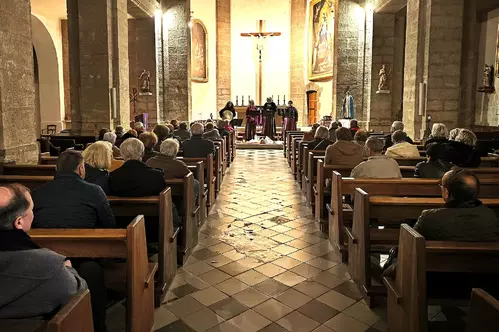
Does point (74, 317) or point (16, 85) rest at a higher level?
point (16, 85)

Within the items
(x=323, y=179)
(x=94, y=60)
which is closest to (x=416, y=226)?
(x=323, y=179)

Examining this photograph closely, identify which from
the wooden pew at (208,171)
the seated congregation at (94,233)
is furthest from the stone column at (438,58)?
the seated congregation at (94,233)

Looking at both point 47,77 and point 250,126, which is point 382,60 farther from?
point 47,77

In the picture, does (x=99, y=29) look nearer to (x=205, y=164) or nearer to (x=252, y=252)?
(x=205, y=164)

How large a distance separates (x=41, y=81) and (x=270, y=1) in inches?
399

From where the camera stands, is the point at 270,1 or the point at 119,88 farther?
the point at 270,1

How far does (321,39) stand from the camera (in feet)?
61.5

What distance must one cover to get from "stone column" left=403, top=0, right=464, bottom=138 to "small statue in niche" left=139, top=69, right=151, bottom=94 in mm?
7775

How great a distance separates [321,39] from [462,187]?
16948mm

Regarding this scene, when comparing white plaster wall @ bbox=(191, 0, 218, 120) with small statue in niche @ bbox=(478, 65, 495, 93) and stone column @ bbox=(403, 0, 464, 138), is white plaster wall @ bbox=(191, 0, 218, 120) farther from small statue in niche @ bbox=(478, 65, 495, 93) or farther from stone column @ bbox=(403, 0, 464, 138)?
stone column @ bbox=(403, 0, 464, 138)

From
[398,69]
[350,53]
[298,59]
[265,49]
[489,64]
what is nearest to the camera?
[489,64]

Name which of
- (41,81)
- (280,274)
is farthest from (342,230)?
(41,81)

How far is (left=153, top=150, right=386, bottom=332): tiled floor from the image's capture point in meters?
3.29

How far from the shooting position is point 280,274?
4.19m
